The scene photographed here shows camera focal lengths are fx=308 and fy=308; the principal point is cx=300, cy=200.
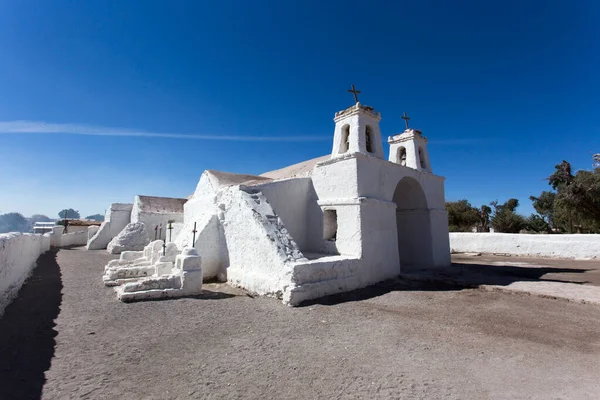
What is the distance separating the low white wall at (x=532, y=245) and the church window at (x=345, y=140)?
13.7 metres

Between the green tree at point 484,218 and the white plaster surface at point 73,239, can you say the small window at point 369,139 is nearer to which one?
the white plaster surface at point 73,239

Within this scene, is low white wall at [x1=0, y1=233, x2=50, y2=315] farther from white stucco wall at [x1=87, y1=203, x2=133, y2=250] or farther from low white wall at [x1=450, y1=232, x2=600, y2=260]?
low white wall at [x1=450, y1=232, x2=600, y2=260]

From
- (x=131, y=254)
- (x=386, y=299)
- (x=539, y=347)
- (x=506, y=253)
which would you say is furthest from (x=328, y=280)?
(x=506, y=253)

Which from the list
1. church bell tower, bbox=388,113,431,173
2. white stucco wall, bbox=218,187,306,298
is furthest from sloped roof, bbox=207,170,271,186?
church bell tower, bbox=388,113,431,173

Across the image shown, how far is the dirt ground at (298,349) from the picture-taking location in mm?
3244

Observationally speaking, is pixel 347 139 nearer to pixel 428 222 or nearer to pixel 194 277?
pixel 428 222

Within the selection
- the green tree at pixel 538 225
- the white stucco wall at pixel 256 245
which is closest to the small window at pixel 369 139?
the white stucco wall at pixel 256 245

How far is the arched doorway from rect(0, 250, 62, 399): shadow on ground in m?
10.6

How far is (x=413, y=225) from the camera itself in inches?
489

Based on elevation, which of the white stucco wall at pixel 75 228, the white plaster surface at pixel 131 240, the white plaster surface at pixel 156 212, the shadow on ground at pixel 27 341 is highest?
the white plaster surface at pixel 156 212

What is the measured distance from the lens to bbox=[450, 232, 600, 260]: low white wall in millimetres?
15250

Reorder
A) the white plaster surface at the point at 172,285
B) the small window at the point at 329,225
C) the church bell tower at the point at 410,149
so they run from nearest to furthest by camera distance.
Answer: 1. the white plaster surface at the point at 172,285
2. the small window at the point at 329,225
3. the church bell tower at the point at 410,149

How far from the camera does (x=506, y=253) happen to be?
59.3ft

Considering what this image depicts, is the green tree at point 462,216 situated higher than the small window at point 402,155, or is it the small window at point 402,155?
the small window at point 402,155
